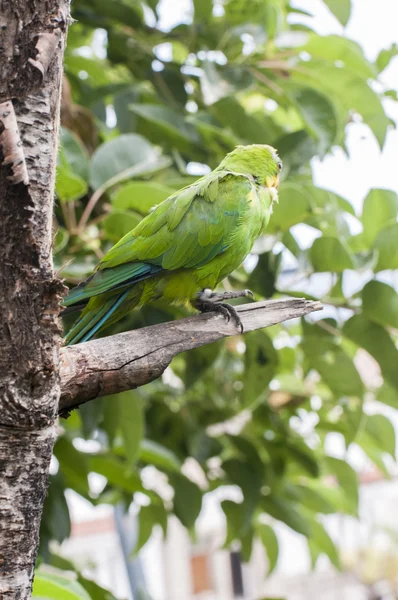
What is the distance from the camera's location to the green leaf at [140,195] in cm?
212

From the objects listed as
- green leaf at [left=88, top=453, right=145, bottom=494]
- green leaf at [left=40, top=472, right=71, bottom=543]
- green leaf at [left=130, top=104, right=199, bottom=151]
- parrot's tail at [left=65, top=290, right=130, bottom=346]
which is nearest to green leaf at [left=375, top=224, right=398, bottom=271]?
green leaf at [left=130, top=104, right=199, bottom=151]

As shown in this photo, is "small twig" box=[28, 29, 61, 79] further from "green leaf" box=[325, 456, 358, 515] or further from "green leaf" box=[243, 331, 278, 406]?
"green leaf" box=[325, 456, 358, 515]

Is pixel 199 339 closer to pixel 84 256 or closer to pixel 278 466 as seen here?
pixel 84 256

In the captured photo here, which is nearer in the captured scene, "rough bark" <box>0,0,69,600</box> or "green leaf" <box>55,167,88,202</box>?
"rough bark" <box>0,0,69,600</box>

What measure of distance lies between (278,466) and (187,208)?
63.2 inches

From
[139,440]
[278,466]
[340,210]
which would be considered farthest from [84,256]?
[278,466]

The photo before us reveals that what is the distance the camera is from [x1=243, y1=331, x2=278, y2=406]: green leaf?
2434 mm

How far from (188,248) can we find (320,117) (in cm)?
96

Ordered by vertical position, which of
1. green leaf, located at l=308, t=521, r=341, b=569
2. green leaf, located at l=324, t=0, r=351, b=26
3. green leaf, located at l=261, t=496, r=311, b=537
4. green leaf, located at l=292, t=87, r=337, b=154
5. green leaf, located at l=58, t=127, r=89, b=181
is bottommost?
green leaf, located at l=308, t=521, r=341, b=569

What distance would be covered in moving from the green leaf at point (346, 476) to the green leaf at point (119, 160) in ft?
5.29

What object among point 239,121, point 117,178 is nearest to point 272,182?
point 117,178

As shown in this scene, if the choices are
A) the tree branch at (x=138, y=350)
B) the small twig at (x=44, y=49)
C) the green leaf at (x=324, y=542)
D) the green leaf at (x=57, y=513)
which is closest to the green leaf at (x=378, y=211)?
the tree branch at (x=138, y=350)

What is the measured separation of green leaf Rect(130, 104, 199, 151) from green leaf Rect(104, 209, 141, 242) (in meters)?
0.42

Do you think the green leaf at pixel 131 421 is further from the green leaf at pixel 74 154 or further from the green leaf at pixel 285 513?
the green leaf at pixel 285 513
